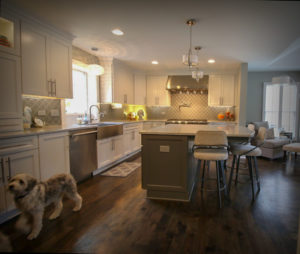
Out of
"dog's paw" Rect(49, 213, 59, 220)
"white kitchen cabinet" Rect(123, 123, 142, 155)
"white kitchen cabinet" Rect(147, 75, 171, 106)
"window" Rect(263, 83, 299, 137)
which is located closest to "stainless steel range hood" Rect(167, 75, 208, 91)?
"white kitchen cabinet" Rect(147, 75, 171, 106)

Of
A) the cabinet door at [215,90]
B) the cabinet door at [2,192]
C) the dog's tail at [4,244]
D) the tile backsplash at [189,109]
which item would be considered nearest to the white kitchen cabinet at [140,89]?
the tile backsplash at [189,109]

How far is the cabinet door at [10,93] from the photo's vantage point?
2.24 m

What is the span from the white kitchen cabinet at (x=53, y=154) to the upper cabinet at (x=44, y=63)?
66 cm

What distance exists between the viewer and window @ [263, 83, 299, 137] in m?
6.21

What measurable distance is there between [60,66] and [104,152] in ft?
5.52

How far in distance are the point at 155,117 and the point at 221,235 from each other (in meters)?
5.20

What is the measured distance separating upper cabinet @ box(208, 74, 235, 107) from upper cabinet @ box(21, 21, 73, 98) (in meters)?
4.20

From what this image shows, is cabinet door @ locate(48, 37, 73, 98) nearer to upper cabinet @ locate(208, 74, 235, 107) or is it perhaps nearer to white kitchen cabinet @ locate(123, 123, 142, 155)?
white kitchen cabinet @ locate(123, 123, 142, 155)

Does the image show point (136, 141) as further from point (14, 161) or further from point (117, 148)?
point (14, 161)

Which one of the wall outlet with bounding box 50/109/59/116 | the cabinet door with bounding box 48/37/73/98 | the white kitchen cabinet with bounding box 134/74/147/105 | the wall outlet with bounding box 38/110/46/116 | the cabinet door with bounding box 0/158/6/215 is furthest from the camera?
the white kitchen cabinet with bounding box 134/74/147/105

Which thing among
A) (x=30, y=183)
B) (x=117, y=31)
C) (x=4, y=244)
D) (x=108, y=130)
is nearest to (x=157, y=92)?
(x=108, y=130)

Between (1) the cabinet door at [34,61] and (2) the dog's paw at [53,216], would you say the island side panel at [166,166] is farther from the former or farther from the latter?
(1) the cabinet door at [34,61]

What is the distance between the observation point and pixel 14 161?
7.01 ft

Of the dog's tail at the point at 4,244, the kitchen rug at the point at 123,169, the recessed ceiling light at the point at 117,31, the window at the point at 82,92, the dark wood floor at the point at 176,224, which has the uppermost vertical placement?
the recessed ceiling light at the point at 117,31
